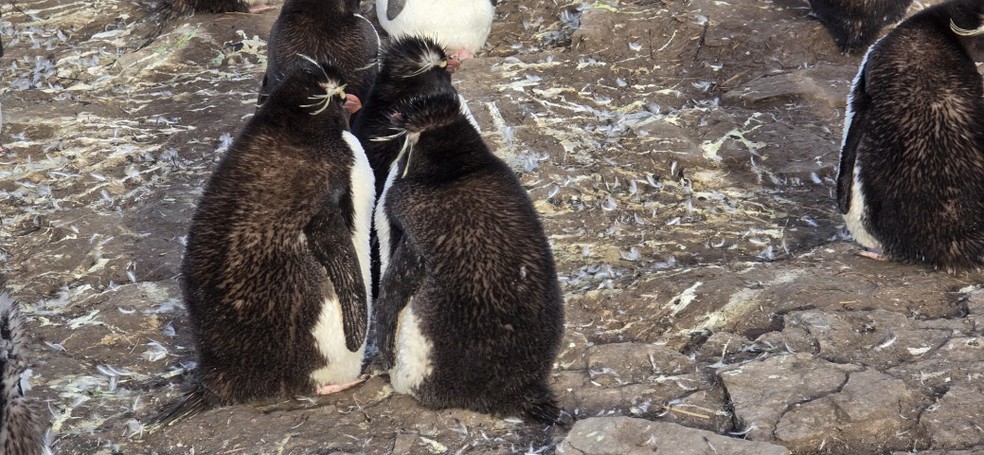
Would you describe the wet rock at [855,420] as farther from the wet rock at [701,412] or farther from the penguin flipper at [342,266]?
the penguin flipper at [342,266]

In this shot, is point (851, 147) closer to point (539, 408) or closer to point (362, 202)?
point (539, 408)

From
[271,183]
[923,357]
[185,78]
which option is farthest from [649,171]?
[185,78]

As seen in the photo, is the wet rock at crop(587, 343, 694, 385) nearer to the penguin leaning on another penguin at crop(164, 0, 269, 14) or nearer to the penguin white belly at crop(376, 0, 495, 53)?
the penguin white belly at crop(376, 0, 495, 53)

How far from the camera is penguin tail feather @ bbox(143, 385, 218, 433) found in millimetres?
4031

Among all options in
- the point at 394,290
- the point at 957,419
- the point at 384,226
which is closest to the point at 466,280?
the point at 394,290

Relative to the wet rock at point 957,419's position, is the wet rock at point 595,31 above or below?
above

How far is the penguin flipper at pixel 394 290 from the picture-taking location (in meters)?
3.97

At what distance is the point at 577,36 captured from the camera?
25.4ft

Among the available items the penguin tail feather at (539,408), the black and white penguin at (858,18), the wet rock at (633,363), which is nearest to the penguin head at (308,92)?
the penguin tail feather at (539,408)

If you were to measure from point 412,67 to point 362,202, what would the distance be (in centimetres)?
83

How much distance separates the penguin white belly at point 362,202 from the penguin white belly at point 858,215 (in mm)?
2350

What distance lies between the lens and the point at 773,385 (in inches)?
157

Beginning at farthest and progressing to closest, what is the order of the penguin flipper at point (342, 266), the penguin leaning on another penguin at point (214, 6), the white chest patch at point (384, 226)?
the penguin leaning on another penguin at point (214, 6) → the white chest patch at point (384, 226) → the penguin flipper at point (342, 266)

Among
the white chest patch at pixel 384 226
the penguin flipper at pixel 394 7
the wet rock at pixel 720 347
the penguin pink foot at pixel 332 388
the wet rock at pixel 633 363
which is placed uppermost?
the penguin flipper at pixel 394 7
